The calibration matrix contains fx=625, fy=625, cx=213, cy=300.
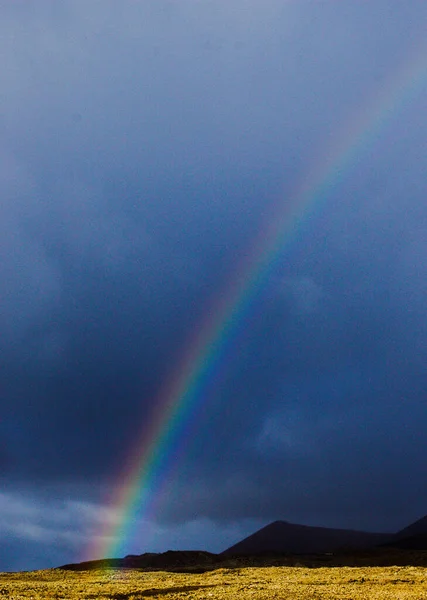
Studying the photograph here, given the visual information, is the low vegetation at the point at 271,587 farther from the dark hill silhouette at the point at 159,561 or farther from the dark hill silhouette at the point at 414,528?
the dark hill silhouette at the point at 414,528

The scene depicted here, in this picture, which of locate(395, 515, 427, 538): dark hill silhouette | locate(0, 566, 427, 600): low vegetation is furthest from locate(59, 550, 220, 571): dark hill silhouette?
locate(395, 515, 427, 538): dark hill silhouette

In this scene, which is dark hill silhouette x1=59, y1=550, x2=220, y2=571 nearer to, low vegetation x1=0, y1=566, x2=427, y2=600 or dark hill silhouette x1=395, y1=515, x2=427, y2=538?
low vegetation x1=0, y1=566, x2=427, y2=600

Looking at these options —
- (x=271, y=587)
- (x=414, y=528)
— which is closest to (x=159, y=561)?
(x=271, y=587)

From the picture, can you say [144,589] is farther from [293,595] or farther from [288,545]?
[288,545]

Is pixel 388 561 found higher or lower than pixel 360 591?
higher

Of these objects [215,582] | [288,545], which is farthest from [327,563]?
[288,545]

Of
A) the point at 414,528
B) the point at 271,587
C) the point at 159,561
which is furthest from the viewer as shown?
the point at 414,528

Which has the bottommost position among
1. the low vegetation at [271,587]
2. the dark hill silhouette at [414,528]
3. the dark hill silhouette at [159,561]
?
the low vegetation at [271,587]

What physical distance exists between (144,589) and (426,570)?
77.3ft

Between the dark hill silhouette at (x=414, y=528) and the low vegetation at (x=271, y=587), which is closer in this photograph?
the low vegetation at (x=271, y=587)

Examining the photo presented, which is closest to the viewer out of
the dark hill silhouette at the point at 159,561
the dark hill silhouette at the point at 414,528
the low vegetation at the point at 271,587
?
the low vegetation at the point at 271,587

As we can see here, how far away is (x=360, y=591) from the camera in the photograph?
111 feet

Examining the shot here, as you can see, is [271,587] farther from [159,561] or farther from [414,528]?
[414,528]

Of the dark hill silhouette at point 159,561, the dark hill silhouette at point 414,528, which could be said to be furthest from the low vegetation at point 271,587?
the dark hill silhouette at point 414,528
